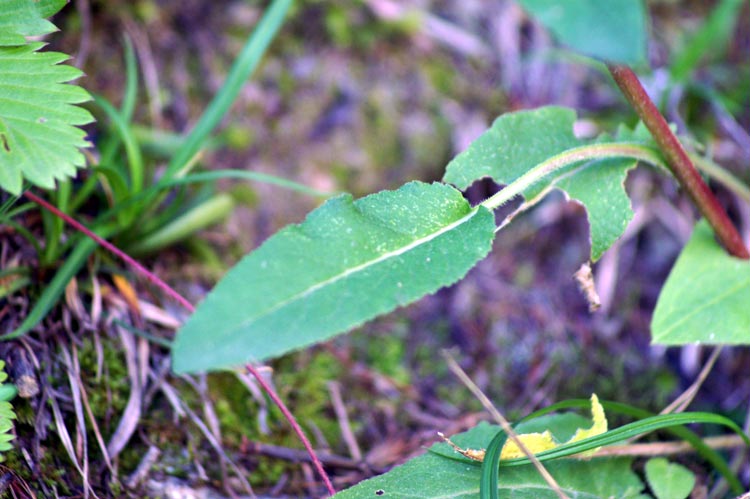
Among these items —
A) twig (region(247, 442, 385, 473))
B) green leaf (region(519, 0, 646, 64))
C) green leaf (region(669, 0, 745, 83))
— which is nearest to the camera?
green leaf (region(519, 0, 646, 64))

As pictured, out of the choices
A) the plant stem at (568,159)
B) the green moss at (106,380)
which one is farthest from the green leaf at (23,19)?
the plant stem at (568,159)

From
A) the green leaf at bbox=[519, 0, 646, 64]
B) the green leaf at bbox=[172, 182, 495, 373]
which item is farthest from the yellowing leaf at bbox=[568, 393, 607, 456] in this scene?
the green leaf at bbox=[519, 0, 646, 64]

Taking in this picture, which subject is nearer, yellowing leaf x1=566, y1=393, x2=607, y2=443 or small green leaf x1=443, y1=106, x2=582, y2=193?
yellowing leaf x1=566, y1=393, x2=607, y2=443

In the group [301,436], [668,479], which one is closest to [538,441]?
[668,479]

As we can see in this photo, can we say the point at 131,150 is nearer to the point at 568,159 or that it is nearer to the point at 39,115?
the point at 39,115

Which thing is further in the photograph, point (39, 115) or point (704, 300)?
point (704, 300)

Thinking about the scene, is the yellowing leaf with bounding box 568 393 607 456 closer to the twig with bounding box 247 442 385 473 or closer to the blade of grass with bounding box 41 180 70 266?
the twig with bounding box 247 442 385 473
